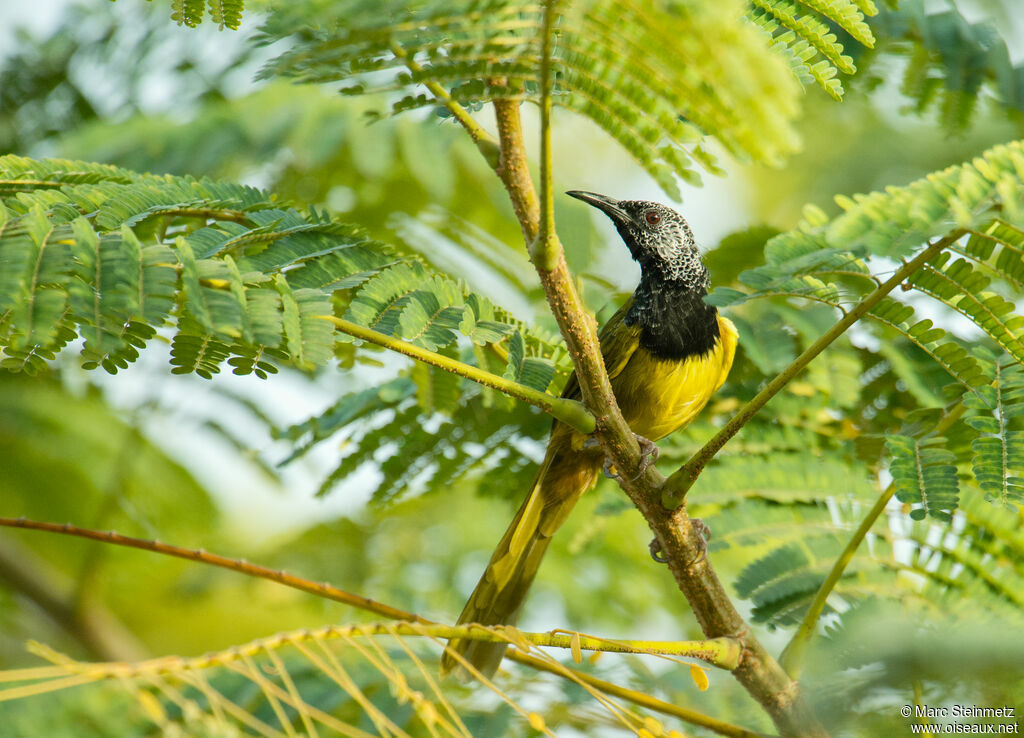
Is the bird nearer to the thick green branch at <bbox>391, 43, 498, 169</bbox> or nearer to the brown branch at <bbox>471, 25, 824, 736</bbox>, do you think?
the brown branch at <bbox>471, 25, 824, 736</bbox>

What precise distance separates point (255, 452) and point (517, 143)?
2443 millimetres

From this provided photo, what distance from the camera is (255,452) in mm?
3867

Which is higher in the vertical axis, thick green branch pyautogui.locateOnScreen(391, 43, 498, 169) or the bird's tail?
thick green branch pyautogui.locateOnScreen(391, 43, 498, 169)

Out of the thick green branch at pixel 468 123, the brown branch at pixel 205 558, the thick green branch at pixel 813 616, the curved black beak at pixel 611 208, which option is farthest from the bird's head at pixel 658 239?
the brown branch at pixel 205 558

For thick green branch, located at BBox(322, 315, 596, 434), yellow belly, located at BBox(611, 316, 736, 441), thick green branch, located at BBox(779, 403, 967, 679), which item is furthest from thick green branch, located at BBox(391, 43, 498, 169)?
yellow belly, located at BBox(611, 316, 736, 441)

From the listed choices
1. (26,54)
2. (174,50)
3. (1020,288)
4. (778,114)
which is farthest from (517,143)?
(26,54)

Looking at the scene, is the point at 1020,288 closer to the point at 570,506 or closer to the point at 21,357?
the point at 570,506

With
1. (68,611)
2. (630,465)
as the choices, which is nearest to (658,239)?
(630,465)

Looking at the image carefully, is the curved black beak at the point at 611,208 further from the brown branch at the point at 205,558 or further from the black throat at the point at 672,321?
the brown branch at the point at 205,558

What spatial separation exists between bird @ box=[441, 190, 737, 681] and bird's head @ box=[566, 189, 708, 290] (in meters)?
0.01

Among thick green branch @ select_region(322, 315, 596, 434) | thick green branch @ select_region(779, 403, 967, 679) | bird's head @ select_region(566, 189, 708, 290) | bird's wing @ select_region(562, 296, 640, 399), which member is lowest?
thick green branch @ select_region(779, 403, 967, 679)

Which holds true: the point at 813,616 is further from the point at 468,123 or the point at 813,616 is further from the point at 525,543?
the point at 468,123

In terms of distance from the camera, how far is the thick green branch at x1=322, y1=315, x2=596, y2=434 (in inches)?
76.4

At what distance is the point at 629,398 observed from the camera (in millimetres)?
3391
